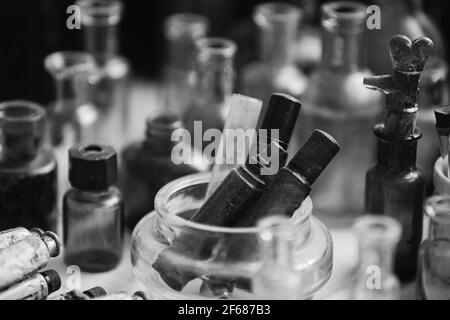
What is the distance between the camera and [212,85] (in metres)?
0.98

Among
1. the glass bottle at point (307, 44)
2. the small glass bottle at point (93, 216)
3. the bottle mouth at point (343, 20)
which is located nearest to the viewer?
the small glass bottle at point (93, 216)

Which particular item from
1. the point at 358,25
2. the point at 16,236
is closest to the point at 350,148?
the point at 358,25

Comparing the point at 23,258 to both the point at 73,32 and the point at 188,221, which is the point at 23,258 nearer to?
the point at 188,221

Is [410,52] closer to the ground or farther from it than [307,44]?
farther from it

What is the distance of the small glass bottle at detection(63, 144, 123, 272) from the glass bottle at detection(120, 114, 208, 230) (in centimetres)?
5

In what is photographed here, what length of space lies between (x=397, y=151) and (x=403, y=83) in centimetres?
6

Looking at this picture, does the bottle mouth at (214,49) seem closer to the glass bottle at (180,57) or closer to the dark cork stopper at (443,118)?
the glass bottle at (180,57)

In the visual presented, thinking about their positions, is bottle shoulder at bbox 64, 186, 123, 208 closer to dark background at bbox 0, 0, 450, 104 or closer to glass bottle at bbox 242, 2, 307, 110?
glass bottle at bbox 242, 2, 307, 110

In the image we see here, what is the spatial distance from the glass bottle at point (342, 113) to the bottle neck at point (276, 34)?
6cm

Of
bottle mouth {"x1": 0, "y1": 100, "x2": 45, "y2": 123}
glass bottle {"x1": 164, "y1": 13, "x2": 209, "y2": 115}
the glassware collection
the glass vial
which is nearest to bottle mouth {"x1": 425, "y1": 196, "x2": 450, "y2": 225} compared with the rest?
the glassware collection

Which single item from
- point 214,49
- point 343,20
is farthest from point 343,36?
point 214,49

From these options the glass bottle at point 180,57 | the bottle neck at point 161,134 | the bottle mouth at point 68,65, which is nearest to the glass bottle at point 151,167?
the bottle neck at point 161,134

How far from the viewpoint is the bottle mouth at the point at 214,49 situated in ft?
3.14
